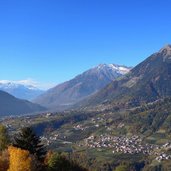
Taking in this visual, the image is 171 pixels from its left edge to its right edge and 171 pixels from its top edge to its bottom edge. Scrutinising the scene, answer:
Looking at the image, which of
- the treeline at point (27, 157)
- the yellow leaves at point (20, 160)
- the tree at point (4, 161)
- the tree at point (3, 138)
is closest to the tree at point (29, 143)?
the treeline at point (27, 157)

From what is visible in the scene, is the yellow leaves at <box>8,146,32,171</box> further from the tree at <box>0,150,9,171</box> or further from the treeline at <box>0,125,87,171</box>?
the tree at <box>0,150,9,171</box>

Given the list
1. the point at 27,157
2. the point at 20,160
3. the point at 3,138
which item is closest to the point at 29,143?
the point at 27,157

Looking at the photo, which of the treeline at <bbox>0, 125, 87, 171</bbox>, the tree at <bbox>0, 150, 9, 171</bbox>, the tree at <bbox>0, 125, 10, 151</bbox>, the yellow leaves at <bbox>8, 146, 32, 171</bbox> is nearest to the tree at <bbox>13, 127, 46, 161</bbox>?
the treeline at <bbox>0, 125, 87, 171</bbox>

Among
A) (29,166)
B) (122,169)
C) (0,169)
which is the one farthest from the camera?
(122,169)

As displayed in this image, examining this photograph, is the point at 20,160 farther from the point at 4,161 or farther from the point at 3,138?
the point at 3,138

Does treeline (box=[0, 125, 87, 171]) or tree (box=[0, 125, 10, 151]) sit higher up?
tree (box=[0, 125, 10, 151])

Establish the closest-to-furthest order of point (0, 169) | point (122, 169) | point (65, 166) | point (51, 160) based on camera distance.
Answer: point (0, 169)
point (51, 160)
point (65, 166)
point (122, 169)

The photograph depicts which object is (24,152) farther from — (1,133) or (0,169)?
(1,133)

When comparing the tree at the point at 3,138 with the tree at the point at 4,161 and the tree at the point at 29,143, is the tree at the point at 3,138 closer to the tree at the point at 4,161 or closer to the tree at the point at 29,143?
the tree at the point at 4,161

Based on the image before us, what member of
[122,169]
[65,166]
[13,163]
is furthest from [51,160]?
[122,169]
